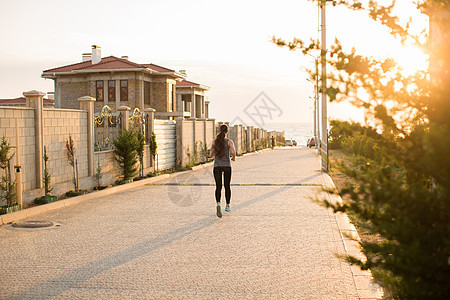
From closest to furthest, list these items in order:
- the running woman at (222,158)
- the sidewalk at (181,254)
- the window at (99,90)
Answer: the sidewalk at (181,254)
the running woman at (222,158)
the window at (99,90)

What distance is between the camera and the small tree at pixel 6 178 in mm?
10242

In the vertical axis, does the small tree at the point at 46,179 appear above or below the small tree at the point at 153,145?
below

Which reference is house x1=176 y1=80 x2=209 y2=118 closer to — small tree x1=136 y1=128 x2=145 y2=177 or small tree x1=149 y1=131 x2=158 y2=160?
small tree x1=149 y1=131 x2=158 y2=160

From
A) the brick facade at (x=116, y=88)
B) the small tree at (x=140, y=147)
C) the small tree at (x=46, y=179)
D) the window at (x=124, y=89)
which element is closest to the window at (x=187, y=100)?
the brick facade at (x=116, y=88)

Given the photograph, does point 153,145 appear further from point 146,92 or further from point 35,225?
point 146,92

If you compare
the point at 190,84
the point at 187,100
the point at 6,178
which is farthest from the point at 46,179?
the point at 187,100

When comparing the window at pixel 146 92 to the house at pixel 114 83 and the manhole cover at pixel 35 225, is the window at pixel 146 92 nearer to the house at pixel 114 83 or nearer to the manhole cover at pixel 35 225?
the house at pixel 114 83

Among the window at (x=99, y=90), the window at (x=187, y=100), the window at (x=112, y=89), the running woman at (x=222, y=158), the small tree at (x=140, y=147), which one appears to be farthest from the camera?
the window at (x=187, y=100)

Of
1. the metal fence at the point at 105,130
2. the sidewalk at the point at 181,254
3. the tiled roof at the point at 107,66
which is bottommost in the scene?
the sidewalk at the point at 181,254

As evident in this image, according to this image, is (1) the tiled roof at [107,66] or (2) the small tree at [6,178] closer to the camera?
(2) the small tree at [6,178]

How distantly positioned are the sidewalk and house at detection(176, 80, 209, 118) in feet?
143

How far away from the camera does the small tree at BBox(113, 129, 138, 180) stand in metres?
16.3

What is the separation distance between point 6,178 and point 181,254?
515 cm

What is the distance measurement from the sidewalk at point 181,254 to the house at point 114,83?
97.9ft
